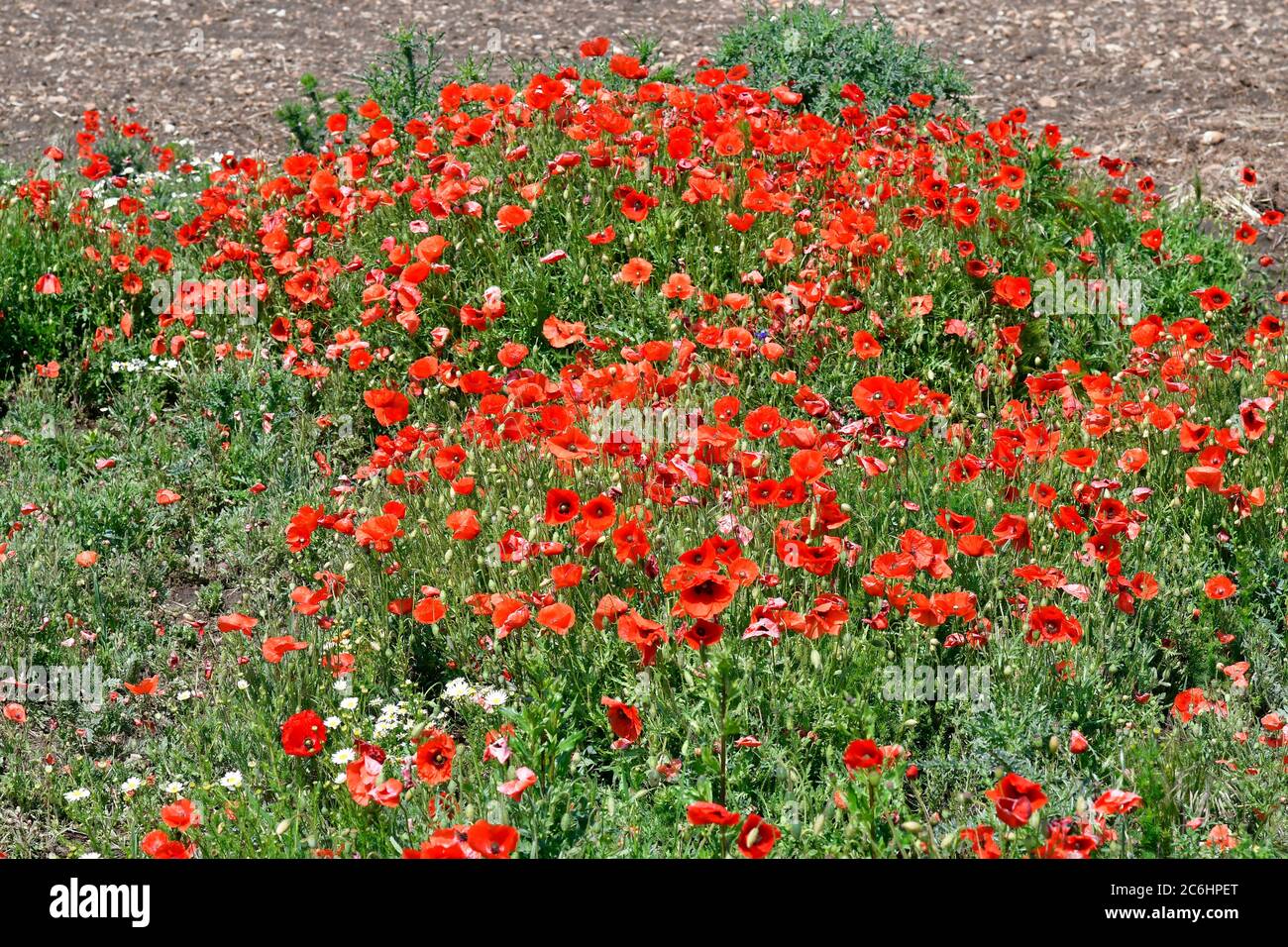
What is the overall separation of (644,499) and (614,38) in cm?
563

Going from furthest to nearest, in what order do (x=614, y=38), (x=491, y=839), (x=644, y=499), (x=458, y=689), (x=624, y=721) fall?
(x=614, y=38) < (x=644, y=499) < (x=458, y=689) < (x=624, y=721) < (x=491, y=839)

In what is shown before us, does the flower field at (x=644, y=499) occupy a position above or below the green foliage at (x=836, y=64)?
below

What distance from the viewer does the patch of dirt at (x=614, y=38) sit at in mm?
7691

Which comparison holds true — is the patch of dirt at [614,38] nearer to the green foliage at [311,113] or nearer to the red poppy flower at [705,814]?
the green foliage at [311,113]

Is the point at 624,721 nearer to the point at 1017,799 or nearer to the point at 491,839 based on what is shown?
the point at 491,839

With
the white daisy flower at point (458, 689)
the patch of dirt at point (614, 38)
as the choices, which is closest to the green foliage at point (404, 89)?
the patch of dirt at point (614, 38)

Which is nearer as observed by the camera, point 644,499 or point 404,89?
point 644,499

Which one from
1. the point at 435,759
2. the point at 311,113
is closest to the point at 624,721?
the point at 435,759

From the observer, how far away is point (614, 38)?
8680 millimetres

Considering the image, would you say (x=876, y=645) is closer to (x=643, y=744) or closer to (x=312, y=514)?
(x=643, y=744)

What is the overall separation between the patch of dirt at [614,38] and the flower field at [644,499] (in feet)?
4.43

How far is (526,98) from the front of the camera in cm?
570

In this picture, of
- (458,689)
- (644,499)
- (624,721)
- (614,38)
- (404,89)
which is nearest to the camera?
(624,721)

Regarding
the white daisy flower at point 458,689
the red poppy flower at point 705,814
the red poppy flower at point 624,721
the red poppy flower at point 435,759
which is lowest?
the white daisy flower at point 458,689
